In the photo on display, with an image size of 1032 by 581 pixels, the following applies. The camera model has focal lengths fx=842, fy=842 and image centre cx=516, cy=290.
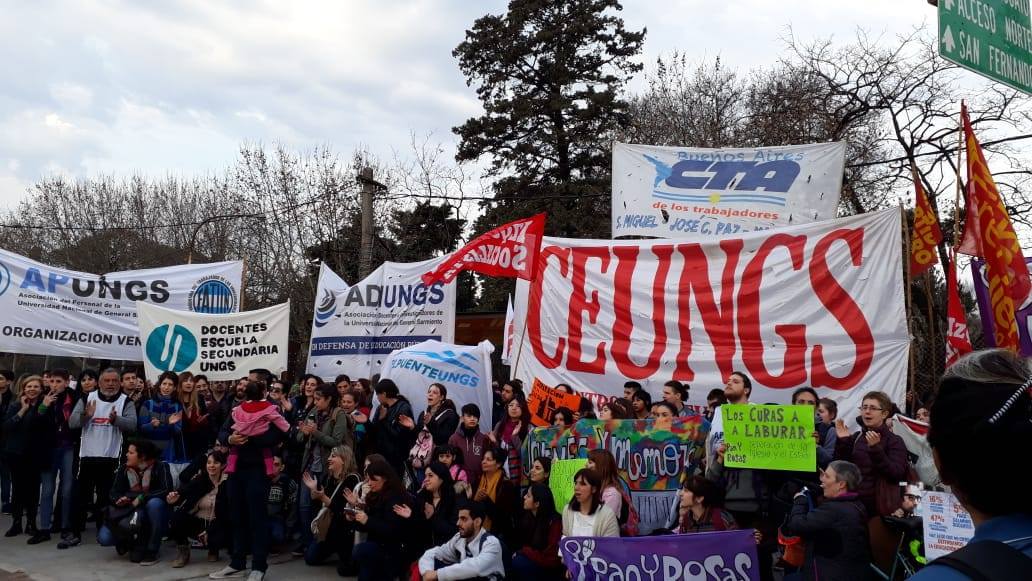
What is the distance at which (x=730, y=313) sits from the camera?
9.45m

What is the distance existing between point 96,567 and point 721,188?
25.7 ft

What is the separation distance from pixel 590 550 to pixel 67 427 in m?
7.00

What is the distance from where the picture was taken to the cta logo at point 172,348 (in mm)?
12039

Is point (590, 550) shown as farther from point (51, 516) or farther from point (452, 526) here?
point (51, 516)

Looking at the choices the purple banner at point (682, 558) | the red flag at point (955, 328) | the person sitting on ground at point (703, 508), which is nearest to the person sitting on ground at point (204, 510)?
the purple banner at point (682, 558)

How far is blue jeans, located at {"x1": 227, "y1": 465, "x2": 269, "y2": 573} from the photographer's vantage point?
7.86 m

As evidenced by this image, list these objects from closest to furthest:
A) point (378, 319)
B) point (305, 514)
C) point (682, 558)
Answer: point (682, 558), point (305, 514), point (378, 319)

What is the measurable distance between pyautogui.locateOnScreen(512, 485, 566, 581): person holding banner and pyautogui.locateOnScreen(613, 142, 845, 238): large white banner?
4.05m

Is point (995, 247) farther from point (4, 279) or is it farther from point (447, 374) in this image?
point (4, 279)

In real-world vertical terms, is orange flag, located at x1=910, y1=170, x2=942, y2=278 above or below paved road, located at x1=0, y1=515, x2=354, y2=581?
above

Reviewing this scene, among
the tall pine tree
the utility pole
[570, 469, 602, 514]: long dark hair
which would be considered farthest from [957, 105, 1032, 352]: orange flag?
the tall pine tree

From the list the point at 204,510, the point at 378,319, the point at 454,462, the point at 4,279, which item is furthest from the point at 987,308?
the point at 4,279

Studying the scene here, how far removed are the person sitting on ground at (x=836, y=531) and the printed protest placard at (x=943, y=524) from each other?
0.58m

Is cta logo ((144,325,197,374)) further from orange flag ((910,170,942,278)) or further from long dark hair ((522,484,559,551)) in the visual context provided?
orange flag ((910,170,942,278))
